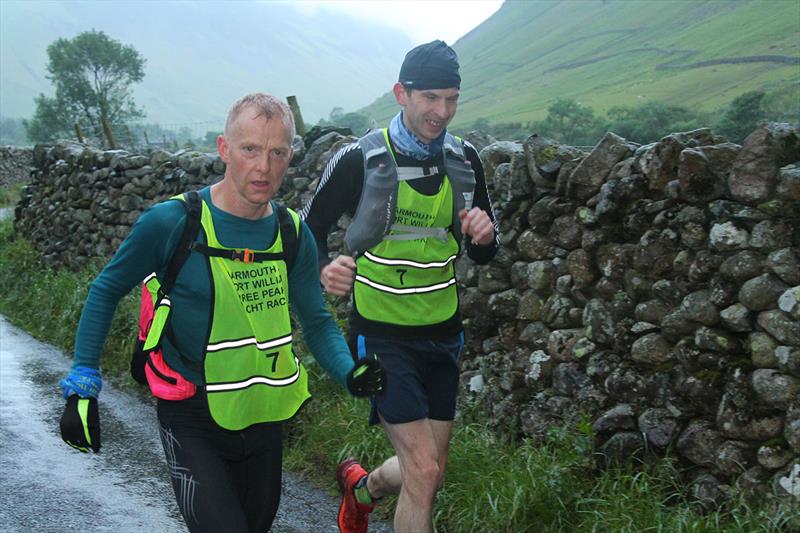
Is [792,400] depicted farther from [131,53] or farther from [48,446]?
[131,53]

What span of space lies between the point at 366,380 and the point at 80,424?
1.05 metres

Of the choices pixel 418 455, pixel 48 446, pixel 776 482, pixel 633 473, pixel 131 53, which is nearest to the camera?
pixel 418 455

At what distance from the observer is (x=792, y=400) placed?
4.05 m

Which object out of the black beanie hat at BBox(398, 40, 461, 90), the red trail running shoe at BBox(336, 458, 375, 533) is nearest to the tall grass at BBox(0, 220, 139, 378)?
the red trail running shoe at BBox(336, 458, 375, 533)

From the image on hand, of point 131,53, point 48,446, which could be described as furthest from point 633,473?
point 131,53

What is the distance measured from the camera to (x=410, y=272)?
3.85m

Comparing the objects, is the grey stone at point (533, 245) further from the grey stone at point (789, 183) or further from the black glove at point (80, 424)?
the black glove at point (80, 424)

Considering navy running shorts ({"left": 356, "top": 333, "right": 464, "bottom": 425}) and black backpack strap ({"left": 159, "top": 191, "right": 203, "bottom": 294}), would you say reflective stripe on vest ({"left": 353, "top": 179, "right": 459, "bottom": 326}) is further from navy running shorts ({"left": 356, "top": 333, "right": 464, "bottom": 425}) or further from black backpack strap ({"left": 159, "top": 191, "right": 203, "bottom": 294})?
black backpack strap ({"left": 159, "top": 191, "right": 203, "bottom": 294})

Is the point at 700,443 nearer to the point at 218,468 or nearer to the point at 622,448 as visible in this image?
the point at 622,448

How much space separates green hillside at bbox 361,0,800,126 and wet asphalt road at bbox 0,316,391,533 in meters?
33.5

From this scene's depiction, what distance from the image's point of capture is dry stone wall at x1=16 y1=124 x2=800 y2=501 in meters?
4.20

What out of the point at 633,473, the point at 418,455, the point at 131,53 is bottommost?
the point at 633,473

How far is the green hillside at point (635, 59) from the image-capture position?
66.3 meters

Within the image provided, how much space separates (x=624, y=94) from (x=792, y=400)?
86.5 m
